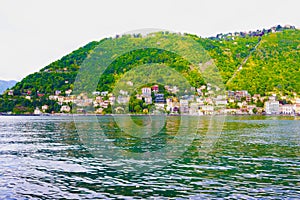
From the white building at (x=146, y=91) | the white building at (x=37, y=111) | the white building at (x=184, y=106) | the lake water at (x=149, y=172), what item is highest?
the white building at (x=146, y=91)

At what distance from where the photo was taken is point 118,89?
177875 millimetres

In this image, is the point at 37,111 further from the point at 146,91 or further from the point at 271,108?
the point at 271,108

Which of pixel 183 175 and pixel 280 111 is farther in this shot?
pixel 280 111

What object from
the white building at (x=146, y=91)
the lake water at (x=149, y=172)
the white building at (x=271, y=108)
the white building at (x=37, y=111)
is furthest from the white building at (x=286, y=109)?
the lake water at (x=149, y=172)

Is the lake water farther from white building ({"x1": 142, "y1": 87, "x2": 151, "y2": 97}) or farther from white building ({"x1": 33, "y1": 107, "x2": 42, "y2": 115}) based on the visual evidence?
white building ({"x1": 33, "y1": 107, "x2": 42, "y2": 115})

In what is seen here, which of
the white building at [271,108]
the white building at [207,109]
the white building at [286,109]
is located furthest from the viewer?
the white building at [271,108]

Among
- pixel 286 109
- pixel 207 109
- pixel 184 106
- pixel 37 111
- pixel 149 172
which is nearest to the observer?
pixel 149 172

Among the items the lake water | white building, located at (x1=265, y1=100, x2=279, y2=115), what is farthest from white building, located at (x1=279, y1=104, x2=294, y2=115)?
the lake water

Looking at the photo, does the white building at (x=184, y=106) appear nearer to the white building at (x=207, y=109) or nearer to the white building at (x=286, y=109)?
the white building at (x=207, y=109)

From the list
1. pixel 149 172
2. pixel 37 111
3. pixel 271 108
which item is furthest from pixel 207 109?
pixel 149 172

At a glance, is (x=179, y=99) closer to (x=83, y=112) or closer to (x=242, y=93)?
(x=242, y=93)

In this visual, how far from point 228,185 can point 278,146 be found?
2230cm

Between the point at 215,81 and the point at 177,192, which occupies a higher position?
the point at 215,81

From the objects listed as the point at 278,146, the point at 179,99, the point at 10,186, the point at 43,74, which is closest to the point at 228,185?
the point at 10,186
